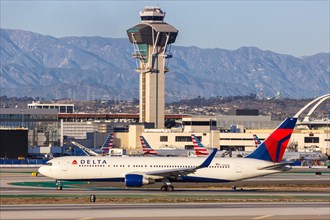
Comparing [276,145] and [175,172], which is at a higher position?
[276,145]

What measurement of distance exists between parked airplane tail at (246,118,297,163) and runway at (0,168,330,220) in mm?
3558

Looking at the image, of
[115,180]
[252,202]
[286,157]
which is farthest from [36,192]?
[286,157]

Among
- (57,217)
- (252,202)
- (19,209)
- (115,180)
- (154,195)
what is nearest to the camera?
(57,217)

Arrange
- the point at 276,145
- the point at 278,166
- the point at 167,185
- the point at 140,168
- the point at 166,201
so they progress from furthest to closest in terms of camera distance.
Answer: the point at 276,145, the point at 278,166, the point at 167,185, the point at 140,168, the point at 166,201

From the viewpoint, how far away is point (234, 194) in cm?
8825

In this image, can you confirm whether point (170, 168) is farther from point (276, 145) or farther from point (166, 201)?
point (166, 201)

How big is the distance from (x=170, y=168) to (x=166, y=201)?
14378mm

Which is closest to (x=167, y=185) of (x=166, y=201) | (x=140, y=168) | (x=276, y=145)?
(x=140, y=168)

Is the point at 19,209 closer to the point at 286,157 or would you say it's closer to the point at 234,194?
the point at 234,194

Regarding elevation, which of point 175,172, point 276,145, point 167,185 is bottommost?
point 167,185

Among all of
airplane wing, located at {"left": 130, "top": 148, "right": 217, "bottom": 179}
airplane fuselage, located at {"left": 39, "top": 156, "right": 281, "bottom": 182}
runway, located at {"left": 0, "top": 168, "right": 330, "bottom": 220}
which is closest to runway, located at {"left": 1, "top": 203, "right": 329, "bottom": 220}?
runway, located at {"left": 0, "top": 168, "right": 330, "bottom": 220}

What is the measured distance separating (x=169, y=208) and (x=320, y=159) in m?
117

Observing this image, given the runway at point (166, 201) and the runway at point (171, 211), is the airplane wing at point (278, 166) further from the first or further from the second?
the runway at point (171, 211)

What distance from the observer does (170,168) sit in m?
92.5
